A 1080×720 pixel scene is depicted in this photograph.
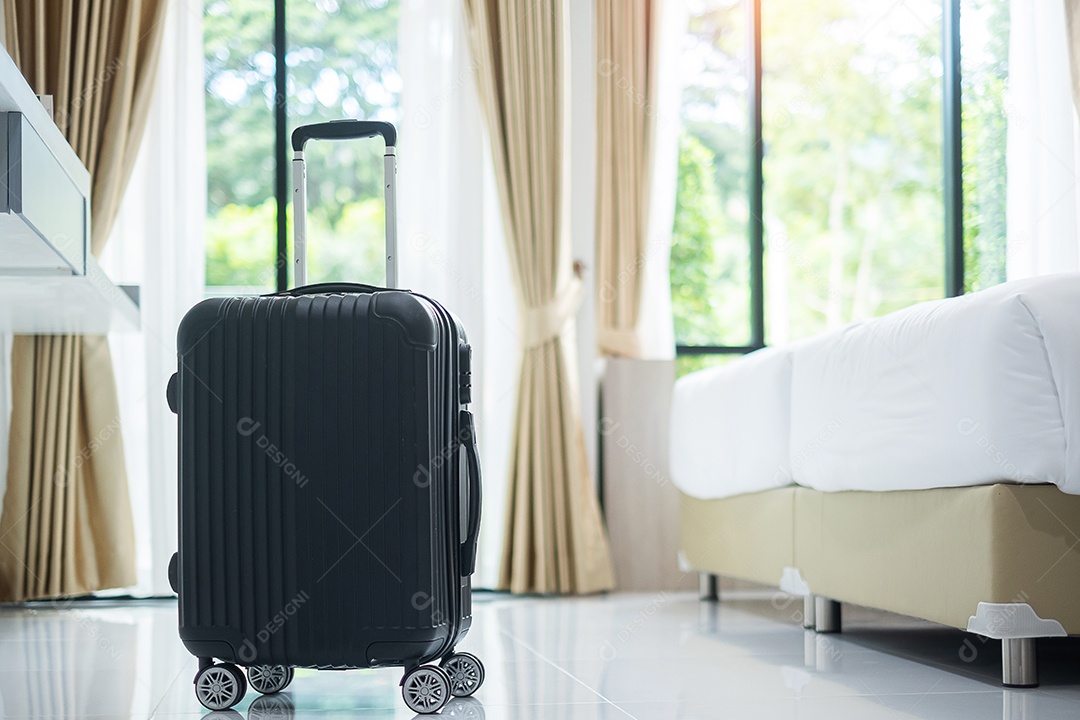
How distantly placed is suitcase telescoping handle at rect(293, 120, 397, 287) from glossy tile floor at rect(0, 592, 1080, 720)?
0.74m

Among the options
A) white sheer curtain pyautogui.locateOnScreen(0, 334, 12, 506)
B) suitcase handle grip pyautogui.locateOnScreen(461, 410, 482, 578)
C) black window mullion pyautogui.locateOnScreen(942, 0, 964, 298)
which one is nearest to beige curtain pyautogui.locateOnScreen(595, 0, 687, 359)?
black window mullion pyautogui.locateOnScreen(942, 0, 964, 298)

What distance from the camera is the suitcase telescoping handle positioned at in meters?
1.97

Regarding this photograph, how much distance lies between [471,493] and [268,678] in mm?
456

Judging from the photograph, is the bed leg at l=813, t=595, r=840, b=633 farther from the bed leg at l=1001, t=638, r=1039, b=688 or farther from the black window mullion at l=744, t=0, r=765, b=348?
the black window mullion at l=744, t=0, r=765, b=348

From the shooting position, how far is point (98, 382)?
3848 mm

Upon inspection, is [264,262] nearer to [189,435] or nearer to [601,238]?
[601,238]

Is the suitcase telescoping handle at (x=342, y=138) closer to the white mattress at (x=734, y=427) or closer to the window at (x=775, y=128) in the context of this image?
the white mattress at (x=734, y=427)

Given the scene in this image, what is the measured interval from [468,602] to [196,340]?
1.98 ft

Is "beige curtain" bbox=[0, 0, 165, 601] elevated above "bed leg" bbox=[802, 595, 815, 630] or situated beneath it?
elevated above

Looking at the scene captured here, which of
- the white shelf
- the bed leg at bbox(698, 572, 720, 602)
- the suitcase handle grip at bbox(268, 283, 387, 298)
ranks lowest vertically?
the bed leg at bbox(698, 572, 720, 602)

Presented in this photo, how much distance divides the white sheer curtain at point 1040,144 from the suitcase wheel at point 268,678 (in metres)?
3.48

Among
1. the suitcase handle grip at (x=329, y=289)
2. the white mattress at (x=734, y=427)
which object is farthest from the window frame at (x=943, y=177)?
the suitcase handle grip at (x=329, y=289)

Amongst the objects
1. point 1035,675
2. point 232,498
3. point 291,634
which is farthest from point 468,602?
point 1035,675

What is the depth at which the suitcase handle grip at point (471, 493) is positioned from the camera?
→ 69.9 inches
